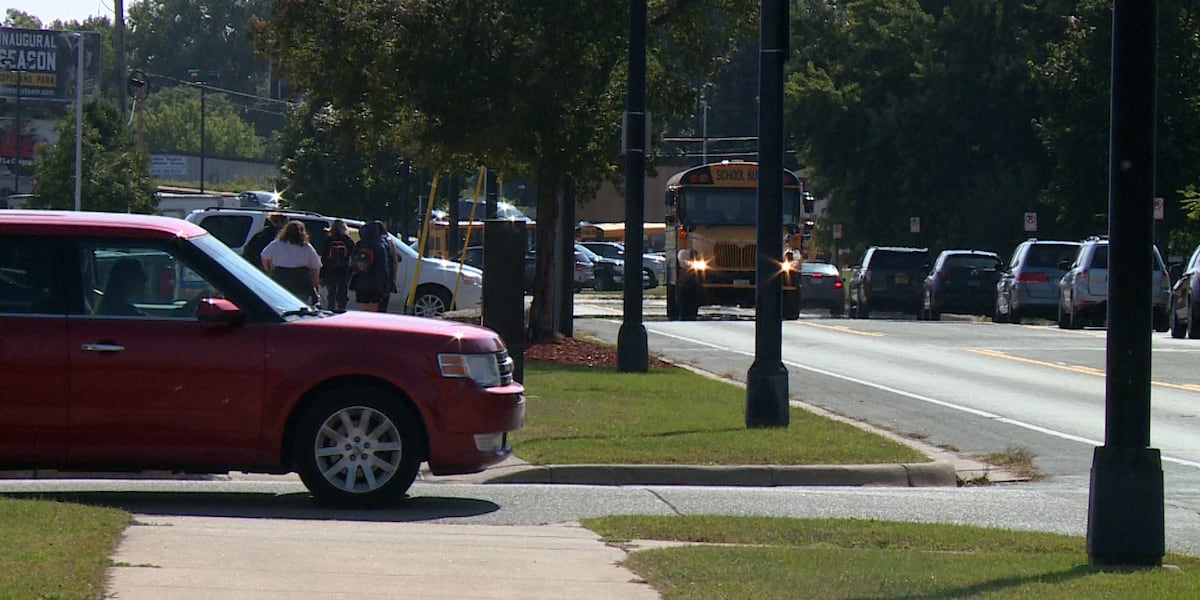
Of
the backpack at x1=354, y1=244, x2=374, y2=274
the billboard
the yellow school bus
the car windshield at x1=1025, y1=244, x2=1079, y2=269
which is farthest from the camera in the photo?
the billboard

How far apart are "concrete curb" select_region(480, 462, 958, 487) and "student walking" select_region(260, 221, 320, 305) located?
8660mm

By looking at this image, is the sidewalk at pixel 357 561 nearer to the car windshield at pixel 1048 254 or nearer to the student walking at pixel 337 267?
the student walking at pixel 337 267

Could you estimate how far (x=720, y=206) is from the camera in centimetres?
3566

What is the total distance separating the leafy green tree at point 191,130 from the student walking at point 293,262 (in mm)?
119030

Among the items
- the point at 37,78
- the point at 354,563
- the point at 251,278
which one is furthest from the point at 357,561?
the point at 37,78

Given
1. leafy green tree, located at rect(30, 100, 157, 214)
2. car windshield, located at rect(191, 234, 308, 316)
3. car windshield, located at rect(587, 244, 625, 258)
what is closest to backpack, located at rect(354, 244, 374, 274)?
car windshield, located at rect(191, 234, 308, 316)

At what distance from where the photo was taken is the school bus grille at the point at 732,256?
3562 centimetres

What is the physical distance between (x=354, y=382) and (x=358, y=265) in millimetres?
13249

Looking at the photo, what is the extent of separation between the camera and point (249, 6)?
141250mm

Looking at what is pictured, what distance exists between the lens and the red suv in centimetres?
989

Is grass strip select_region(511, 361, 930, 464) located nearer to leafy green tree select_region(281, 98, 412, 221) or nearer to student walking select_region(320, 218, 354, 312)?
student walking select_region(320, 218, 354, 312)

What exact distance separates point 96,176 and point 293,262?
42.7m

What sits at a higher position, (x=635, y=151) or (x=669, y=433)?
(x=635, y=151)

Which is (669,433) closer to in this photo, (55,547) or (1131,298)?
(1131,298)
